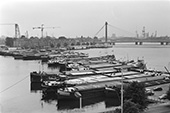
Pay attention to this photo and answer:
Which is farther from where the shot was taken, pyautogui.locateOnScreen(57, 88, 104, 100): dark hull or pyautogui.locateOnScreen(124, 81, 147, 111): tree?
pyautogui.locateOnScreen(57, 88, 104, 100): dark hull

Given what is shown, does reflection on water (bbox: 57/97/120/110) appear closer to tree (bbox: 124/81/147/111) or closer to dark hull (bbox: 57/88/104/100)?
dark hull (bbox: 57/88/104/100)

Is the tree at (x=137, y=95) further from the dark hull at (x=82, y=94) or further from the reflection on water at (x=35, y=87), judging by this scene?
the reflection on water at (x=35, y=87)

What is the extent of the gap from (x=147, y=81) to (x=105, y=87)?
1.20m

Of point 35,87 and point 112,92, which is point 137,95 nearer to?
point 112,92

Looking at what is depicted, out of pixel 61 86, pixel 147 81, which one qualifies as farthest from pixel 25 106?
pixel 147 81

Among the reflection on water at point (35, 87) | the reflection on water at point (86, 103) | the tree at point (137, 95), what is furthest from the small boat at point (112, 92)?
the reflection on water at point (35, 87)

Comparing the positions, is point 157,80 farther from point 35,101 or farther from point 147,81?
point 35,101

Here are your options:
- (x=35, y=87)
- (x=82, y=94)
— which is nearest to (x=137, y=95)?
(x=82, y=94)

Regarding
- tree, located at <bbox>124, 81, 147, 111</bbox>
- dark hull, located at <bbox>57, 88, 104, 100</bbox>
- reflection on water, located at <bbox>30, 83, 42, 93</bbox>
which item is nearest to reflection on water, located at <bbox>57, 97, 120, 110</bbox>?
dark hull, located at <bbox>57, 88, 104, 100</bbox>

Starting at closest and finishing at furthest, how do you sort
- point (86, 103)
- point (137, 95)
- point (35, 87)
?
point (137, 95) < point (86, 103) < point (35, 87)

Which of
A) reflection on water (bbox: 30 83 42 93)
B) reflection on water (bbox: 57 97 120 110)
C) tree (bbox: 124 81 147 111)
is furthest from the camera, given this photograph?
reflection on water (bbox: 30 83 42 93)

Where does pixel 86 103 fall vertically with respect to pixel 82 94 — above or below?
below

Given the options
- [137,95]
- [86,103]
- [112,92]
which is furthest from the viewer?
[112,92]

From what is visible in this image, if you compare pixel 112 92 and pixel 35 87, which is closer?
pixel 112 92
